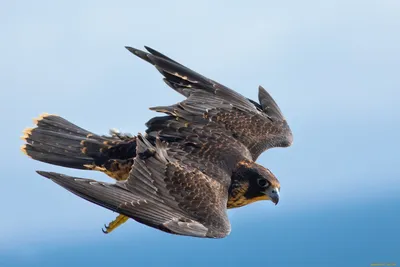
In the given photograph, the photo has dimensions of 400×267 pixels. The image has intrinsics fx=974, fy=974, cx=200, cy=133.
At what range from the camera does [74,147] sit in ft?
49.3

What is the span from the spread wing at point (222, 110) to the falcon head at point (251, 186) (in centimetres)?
111

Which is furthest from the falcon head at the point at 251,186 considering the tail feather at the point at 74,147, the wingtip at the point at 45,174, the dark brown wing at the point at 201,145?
the wingtip at the point at 45,174

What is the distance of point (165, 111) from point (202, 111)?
0.66 meters

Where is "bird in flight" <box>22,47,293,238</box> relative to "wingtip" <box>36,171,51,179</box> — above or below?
above

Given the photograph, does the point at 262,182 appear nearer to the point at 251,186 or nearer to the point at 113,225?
the point at 251,186

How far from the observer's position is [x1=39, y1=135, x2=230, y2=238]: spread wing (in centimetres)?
1171

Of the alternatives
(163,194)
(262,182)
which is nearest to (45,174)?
(163,194)

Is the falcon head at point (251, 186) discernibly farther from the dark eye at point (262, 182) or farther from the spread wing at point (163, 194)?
the spread wing at point (163, 194)

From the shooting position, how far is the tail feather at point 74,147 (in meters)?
14.3

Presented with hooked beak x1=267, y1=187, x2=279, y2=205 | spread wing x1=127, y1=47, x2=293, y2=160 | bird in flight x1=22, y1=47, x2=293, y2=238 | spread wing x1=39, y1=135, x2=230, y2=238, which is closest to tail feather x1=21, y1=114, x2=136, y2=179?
bird in flight x1=22, y1=47, x2=293, y2=238

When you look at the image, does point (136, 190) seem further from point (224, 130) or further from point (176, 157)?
point (224, 130)

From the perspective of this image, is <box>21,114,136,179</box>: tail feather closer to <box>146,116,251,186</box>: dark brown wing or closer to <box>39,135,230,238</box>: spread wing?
<box>146,116,251,186</box>: dark brown wing

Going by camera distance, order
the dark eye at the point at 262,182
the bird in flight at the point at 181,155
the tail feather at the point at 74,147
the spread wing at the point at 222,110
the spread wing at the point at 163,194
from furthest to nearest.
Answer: the spread wing at the point at 222,110, the tail feather at the point at 74,147, the dark eye at the point at 262,182, the bird in flight at the point at 181,155, the spread wing at the point at 163,194

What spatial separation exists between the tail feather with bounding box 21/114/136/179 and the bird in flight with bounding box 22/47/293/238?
0.02m
